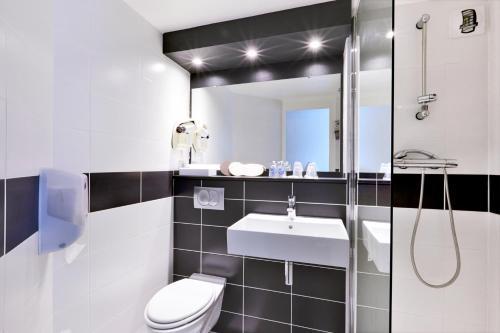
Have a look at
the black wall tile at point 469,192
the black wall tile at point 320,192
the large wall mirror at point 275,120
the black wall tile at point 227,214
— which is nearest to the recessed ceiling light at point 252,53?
the large wall mirror at point 275,120

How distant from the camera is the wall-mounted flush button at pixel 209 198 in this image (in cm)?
182

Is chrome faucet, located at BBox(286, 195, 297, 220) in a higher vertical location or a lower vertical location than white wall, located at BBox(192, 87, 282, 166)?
lower

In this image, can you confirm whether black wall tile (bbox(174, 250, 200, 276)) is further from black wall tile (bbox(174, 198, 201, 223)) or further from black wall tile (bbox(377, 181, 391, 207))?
black wall tile (bbox(377, 181, 391, 207))

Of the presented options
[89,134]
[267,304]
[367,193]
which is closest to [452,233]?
[367,193]

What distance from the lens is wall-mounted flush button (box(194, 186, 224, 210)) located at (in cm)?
182

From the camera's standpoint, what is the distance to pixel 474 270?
3.83 feet

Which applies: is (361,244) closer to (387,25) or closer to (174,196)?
(387,25)

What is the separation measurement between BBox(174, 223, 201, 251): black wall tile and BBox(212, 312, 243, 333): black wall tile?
0.56 metres

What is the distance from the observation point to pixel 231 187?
1.80 meters

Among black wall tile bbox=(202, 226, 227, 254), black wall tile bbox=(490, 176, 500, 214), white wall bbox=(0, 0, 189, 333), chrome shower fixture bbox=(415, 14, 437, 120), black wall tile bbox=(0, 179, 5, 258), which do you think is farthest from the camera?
black wall tile bbox=(202, 226, 227, 254)

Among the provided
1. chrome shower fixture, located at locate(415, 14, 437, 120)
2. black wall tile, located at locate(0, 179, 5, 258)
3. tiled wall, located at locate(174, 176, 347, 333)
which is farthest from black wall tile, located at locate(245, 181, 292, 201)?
black wall tile, located at locate(0, 179, 5, 258)

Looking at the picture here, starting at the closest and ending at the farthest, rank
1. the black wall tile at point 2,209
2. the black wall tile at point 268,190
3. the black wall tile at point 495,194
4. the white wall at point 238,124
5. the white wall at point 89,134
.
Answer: the black wall tile at point 2,209 < the white wall at point 89,134 < the black wall tile at point 495,194 < the black wall tile at point 268,190 < the white wall at point 238,124

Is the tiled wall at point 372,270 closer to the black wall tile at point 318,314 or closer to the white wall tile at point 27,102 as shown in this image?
the black wall tile at point 318,314

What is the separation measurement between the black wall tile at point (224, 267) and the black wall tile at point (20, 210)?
1.27 m
